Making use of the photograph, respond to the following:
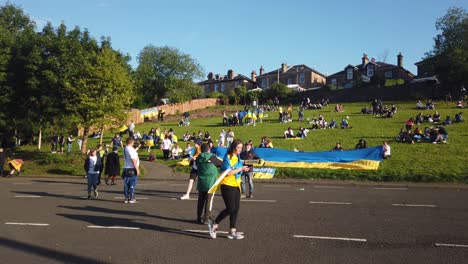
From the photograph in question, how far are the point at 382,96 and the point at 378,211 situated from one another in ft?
163

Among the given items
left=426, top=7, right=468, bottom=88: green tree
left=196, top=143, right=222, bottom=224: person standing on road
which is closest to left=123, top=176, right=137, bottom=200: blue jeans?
left=196, top=143, right=222, bottom=224: person standing on road

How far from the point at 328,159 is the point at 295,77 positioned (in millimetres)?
72281

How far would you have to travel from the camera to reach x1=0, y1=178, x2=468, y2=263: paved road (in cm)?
727

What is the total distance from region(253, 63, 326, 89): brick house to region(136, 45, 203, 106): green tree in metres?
18.9

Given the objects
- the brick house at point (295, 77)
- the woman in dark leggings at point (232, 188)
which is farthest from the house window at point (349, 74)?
the woman in dark leggings at point (232, 188)

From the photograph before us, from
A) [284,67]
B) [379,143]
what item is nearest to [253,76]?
[284,67]

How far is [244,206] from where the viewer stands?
12.0 metres

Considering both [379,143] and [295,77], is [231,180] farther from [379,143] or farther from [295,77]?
[295,77]

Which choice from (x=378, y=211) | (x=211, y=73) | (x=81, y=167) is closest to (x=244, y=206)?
(x=378, y=211)

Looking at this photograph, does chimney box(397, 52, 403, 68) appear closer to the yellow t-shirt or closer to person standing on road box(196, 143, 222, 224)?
person standing on road box(196, 143, 222, 224)

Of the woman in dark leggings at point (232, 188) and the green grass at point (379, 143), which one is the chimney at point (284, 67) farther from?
the woman in dark leggings at point (232, 188)

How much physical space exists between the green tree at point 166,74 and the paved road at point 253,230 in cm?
6428

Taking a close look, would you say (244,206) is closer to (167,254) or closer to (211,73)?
(167,254)

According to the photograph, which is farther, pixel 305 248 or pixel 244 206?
pixel 244 206
